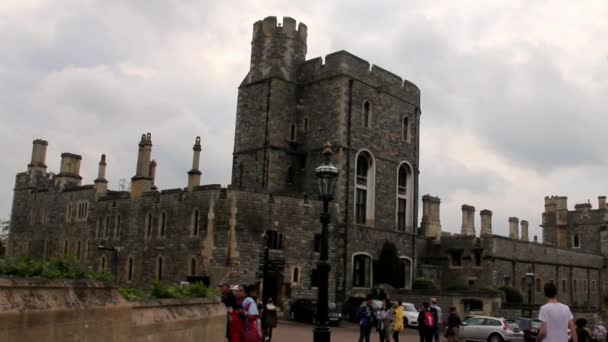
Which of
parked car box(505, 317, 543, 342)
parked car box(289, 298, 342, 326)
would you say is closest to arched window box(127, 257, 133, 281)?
parked car box(289, 298, 342, 326)

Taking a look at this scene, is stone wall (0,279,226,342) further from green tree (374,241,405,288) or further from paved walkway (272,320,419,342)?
green tree (374,241,405,288)

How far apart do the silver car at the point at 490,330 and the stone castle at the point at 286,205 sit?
9706 mm

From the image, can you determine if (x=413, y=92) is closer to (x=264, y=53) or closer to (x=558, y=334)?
(x=264, y=53)

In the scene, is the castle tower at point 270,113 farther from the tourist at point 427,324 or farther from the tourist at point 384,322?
the tourist at point 427,324

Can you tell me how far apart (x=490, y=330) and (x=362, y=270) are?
497 inches

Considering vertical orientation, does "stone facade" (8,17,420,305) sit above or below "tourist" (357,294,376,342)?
above

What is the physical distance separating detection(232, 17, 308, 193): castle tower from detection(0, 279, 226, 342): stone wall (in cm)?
2666

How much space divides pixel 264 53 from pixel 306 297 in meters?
15.1

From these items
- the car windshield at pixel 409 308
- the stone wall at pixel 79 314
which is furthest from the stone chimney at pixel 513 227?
the stone wall at pixel 79 314

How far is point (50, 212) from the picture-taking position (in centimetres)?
4384

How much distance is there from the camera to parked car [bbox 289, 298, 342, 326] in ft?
95.6

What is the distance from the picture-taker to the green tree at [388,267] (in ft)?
119

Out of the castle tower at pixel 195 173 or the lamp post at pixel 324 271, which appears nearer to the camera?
the lamp post at pixel 324 271

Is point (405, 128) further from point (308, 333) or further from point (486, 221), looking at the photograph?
point (308, 333)
